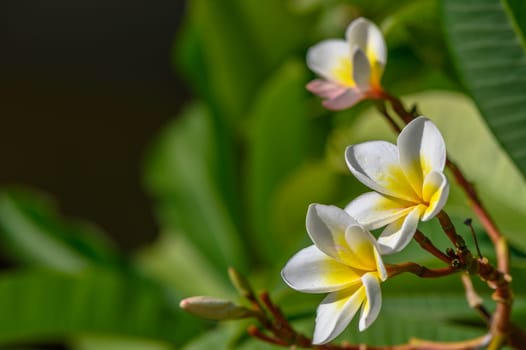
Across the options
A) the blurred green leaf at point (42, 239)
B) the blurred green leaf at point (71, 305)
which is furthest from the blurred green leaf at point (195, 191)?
the blurred green leaf at point (71, 305)

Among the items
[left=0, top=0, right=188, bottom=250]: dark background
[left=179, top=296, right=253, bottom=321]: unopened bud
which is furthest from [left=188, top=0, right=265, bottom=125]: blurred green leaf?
[left=0, top=0, right=188, bottom=250]: dark background

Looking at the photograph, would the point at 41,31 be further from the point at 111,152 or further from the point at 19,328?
the point at 19,328

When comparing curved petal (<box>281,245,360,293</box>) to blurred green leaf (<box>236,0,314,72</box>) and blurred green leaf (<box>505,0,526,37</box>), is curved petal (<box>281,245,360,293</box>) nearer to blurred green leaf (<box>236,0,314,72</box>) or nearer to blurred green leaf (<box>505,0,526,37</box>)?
blurred green leaf (<box>505,0,526,37</box>)

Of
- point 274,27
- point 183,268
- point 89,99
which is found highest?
point 89,99

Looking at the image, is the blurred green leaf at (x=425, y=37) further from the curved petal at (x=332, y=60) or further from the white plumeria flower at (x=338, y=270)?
the white plumeria flower at (x=338, y=270)

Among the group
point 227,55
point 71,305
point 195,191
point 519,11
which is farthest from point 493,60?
point 195,191

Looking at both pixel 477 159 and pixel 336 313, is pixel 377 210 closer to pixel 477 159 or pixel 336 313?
pixel 336 313
